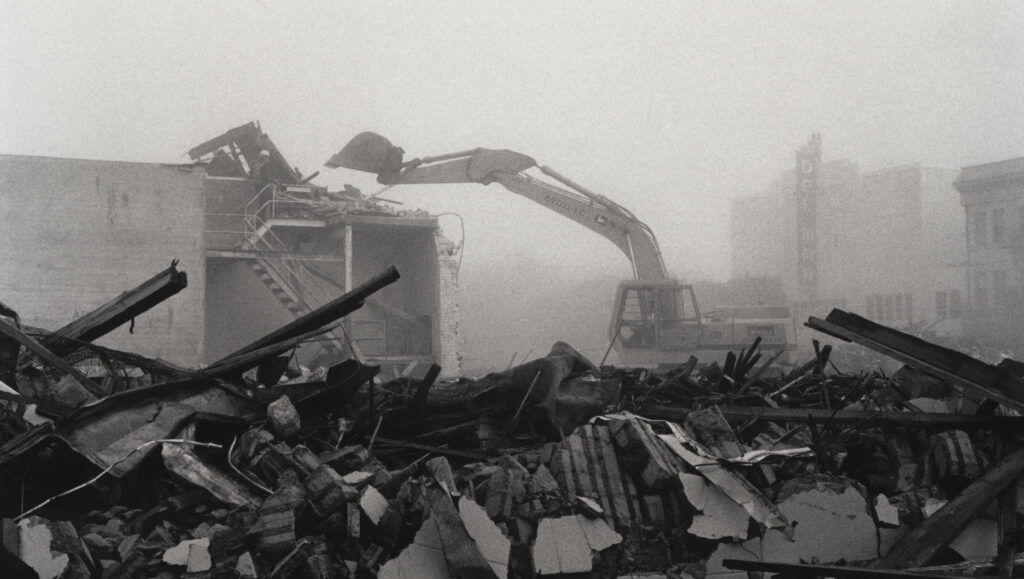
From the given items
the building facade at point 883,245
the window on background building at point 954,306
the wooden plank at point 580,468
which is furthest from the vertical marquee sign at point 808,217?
the wooden plank at point 580,468

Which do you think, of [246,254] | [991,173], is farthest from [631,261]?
[991,173]

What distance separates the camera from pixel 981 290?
131 feet

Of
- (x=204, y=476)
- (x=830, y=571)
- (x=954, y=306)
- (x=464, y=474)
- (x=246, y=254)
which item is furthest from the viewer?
(x=954, y=306)

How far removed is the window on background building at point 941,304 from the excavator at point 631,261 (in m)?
27.1

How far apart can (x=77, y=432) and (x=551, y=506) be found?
2.96 m

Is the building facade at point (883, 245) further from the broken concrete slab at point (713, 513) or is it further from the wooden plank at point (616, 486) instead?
the broken concrete slab at point (713, 513)

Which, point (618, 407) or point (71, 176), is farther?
point (71, 176)

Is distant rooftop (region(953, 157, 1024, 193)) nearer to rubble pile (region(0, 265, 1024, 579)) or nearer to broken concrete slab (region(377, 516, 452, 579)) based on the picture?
rubble pile (region(0, 265, 1024, 579))

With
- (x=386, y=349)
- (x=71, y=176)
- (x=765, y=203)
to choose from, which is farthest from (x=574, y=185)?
(x=765, y=203)

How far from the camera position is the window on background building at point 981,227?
38.8 meters

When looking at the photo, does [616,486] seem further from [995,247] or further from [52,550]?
[995,247]

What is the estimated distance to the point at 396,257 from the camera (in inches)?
1055

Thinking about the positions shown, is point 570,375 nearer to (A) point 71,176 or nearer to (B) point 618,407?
(B) point 618,407

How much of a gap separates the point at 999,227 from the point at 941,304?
23.0 ft
